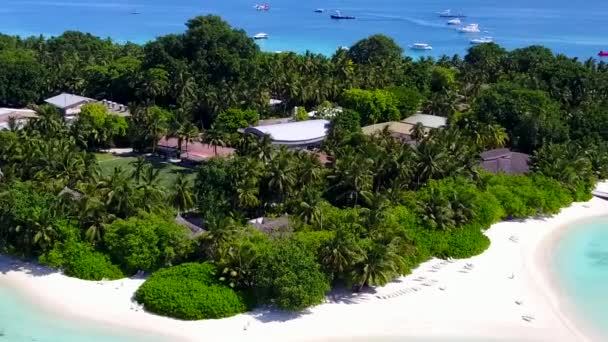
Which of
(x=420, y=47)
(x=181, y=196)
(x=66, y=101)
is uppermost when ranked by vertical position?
(x=420, y=47)

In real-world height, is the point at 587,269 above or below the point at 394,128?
below

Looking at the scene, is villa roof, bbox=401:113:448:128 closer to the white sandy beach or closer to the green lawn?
the green lawn

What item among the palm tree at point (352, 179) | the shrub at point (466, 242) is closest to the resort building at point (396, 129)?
the palm tree at point (352, 179)

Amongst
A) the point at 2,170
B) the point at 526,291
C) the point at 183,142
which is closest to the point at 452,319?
the point at 526,291

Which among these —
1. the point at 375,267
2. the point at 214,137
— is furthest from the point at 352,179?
the point at 214,137

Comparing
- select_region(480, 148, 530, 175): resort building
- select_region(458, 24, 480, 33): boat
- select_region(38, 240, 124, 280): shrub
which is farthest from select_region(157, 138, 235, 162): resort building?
select_region(458, 24, 480, 33): boat

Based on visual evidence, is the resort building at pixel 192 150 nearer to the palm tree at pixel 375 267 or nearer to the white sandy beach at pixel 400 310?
the white sandy beach at pixel 400 310

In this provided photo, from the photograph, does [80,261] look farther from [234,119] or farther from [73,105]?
[73,105]
